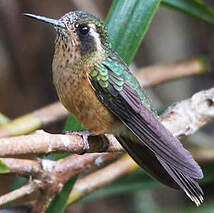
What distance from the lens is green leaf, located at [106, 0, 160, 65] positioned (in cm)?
216

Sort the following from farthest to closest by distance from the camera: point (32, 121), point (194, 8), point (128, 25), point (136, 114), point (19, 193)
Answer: point (194, 8), point (32, 121), point (128, 25), point (136, 114), point (19, 193)

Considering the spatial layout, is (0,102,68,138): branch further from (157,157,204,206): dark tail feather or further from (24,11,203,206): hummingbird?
(157,157,204,206): dark tail feather

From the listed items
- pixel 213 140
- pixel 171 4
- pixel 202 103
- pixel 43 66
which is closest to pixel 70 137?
pixel 202 103

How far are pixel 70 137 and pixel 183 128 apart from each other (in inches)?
25.6

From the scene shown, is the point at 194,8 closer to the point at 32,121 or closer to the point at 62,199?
the point at 32,121

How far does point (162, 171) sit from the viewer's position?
200 cm

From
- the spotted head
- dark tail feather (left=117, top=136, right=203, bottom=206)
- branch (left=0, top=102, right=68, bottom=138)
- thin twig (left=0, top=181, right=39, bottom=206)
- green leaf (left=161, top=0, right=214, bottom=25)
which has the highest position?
green leaf (left=161, top=0, right=214, bottom=25)

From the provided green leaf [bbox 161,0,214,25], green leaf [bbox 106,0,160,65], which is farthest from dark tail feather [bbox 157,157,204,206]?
green leaf [bbox 161,0,214,25]

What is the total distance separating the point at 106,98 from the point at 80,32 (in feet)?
0.92

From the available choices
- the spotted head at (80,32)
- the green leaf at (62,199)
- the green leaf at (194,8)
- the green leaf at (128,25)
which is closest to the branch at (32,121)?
the green leaf at (128,25)

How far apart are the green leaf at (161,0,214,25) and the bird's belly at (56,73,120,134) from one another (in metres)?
0.80

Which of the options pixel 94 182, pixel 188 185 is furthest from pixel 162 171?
pixel 94 182

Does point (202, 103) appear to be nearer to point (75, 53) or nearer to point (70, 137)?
point (75, 53)

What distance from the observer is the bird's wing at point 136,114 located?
1826 mm
